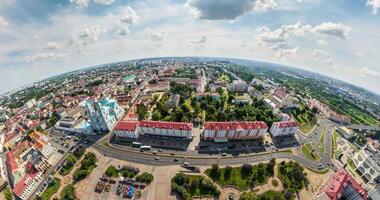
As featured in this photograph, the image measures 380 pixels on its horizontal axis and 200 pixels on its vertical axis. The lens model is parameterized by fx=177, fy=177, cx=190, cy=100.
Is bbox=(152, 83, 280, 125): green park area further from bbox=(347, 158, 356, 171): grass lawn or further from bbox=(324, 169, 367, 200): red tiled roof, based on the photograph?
bbox=(324, 169, 367, 200): red tiled roof

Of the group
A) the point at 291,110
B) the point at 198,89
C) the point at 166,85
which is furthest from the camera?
the point at 166,85

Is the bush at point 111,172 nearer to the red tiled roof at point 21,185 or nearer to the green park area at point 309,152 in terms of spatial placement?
the red tiled roof at point 21,185

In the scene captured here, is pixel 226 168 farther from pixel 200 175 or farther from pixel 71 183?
pixel 71 183

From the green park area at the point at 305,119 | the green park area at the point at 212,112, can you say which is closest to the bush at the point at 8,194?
the green park area at the point at 212,112

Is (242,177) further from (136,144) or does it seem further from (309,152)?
(136,144)

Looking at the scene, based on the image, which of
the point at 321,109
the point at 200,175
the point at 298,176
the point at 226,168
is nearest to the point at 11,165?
the point at 200,175

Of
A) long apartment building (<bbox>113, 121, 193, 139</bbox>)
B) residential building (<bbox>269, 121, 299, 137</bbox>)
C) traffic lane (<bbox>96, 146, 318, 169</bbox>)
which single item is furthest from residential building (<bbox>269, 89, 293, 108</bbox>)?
long apartment building (<bbox>113, 121, 193, 139</bbox>)
